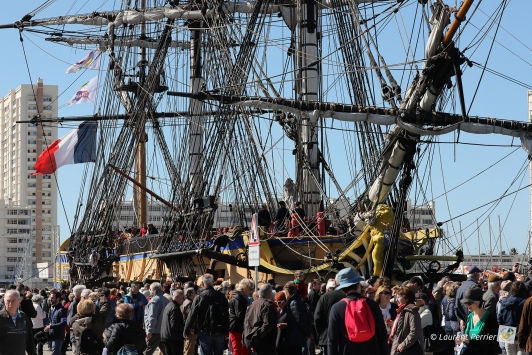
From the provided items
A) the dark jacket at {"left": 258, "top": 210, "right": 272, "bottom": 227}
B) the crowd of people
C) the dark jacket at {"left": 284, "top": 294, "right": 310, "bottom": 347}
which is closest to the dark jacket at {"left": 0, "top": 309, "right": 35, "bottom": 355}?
the crowd of people

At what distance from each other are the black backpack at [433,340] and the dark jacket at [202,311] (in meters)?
3.73

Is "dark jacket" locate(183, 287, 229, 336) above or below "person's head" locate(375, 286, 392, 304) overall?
below

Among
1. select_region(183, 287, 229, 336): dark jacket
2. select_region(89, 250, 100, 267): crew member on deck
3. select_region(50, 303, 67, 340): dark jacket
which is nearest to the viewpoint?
select_region(183, 287, 229, 336): dark jacket

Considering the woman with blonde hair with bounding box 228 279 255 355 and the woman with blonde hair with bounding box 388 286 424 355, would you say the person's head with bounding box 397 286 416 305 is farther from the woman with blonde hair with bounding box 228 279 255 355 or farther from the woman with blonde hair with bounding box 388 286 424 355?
the woman with blonde hair with bounding box 228 279 255 355

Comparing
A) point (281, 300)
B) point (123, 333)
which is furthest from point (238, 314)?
point (123, 333)

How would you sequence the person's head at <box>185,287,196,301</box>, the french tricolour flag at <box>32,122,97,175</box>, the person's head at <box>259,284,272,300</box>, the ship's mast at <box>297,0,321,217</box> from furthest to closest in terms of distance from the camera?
the french tricolour flag at <box>32,122,97,175</box> < the ship's mast at <box>297,0,321,217</box> < the person's head at <box>185,287,196,301</box> < the person's head at <box>259,284,272,300</box>

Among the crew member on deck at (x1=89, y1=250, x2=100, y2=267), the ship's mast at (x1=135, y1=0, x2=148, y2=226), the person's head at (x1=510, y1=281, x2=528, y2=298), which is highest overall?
the ship's mast at (x1=135, y1=0, x2=148, y2=226)

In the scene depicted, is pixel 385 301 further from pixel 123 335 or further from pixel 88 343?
pixel 88 343

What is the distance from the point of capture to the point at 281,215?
28.2 m

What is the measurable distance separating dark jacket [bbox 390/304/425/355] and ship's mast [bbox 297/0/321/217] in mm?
18011

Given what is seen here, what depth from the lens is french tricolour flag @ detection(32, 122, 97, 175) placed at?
44500 mm

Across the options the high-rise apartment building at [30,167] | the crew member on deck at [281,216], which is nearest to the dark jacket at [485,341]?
the crew member on deck at [281,216]

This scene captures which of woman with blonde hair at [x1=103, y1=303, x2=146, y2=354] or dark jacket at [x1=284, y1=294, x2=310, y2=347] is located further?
dark jacket at [x1=284, y1=294, x2=310, y2=347]

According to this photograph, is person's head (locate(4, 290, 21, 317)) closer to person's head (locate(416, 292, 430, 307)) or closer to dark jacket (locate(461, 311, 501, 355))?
person's head (locate(416, 292, 430, 307))
